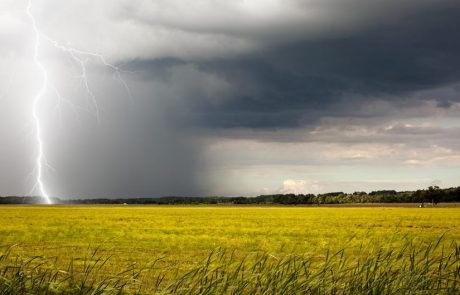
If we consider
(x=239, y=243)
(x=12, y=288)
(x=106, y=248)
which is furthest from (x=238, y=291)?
(x=239, y=243)

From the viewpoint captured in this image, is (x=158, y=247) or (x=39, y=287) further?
(x=158, y=247)

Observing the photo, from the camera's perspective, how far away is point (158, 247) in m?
34.5

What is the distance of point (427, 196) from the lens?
174875 millimetres

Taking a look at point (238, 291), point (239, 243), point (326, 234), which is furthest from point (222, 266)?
point (326, 234)

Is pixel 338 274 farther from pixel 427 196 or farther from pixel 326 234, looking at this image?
pixel 427 196

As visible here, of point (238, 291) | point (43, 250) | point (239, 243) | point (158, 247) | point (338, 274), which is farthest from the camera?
point (239, 243)

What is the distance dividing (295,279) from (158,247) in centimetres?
2893

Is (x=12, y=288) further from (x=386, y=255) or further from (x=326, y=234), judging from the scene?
(x=326, y=234)

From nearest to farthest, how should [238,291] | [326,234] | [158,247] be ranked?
[238,291] < [158,247] < [326,234]

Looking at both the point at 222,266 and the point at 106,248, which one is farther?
the point at 106,248

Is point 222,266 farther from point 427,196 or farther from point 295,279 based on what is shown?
point 427,196

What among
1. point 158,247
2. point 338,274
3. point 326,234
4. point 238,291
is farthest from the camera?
point 326,234

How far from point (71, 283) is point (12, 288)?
2.08 ft

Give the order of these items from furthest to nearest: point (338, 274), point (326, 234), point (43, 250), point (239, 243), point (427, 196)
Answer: point (427, 196)
point (326, 234)
point (239, 243)
point (43, 250)
point (338, 274)
